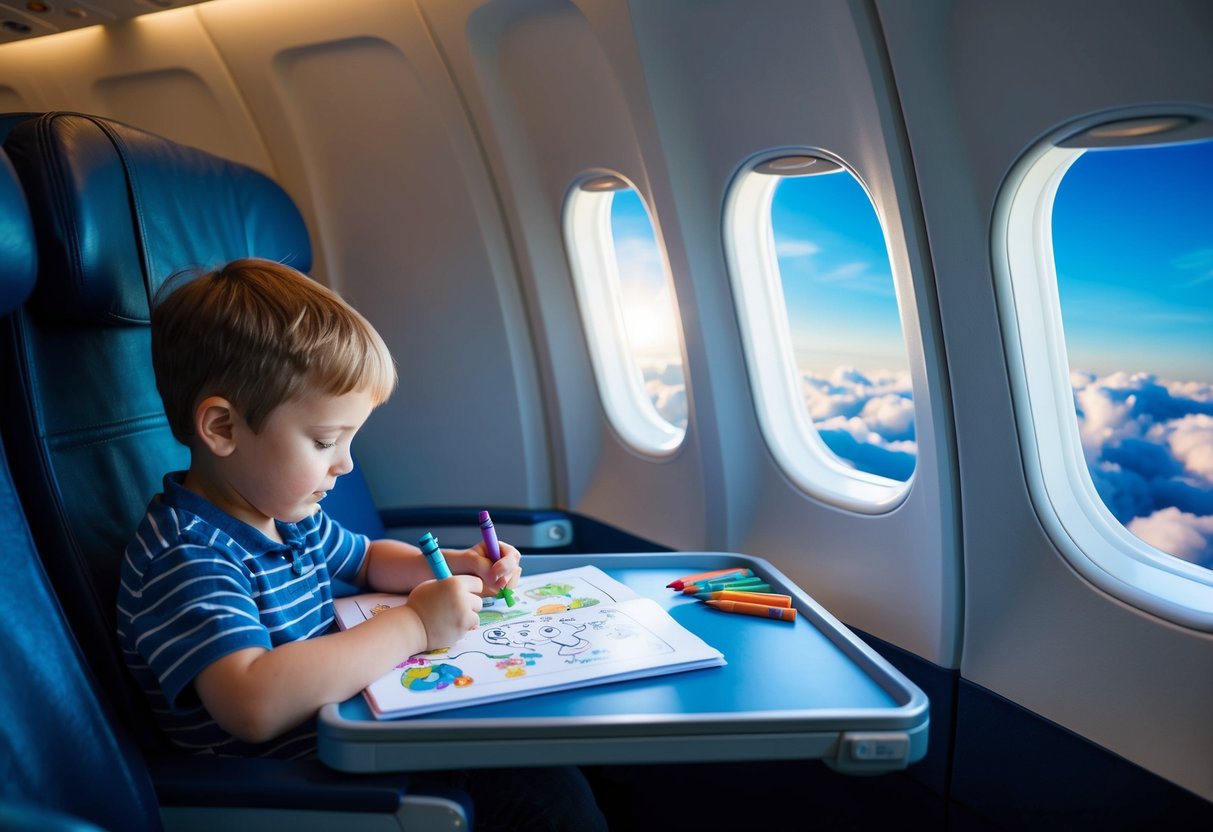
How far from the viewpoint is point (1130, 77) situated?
1.58m

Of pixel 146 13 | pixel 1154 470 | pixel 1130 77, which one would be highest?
pixel 146 13

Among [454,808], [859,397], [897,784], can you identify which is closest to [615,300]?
[859,397]

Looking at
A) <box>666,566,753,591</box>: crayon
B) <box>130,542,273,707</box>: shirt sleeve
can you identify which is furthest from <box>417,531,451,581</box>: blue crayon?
<box>666,566,753,591</box>: crayon

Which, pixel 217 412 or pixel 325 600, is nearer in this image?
pixel 217 412

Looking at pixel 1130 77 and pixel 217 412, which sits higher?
pixel 1130 77

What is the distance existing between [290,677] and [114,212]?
93cm

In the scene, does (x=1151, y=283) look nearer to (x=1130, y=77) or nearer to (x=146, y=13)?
(x=1130, y=77)

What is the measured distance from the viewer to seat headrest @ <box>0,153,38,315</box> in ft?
4.57

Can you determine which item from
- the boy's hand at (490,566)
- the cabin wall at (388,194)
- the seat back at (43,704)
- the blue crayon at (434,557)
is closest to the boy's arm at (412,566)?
the boy's hand at (490,566)

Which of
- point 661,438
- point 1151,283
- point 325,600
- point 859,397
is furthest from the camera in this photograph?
point 661,438

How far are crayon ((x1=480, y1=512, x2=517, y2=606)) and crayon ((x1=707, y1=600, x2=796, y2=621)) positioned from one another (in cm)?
37

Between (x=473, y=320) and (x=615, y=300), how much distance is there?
564mm

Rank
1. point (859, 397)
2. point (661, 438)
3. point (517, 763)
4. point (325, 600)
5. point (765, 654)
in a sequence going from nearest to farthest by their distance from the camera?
point (517, 763) → point (765, 654) → point (325, 600) → point (859, 397) → point (661, 438)

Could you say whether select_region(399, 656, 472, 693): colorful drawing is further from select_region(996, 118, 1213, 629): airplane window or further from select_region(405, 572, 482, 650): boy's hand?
select_region(996, 118, 1213, 629): airplane window
